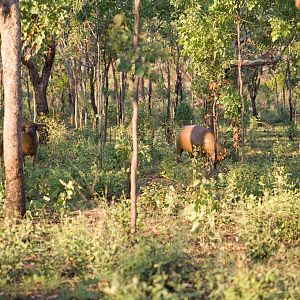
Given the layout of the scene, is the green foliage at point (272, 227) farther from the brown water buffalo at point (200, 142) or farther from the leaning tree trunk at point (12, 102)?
the brown water buffalo at point (200, 142)

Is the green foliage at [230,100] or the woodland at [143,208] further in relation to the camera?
the green foliage at [230,100]

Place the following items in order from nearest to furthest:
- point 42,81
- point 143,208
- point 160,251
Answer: point 160,251 < point 143,208 < point 42,81

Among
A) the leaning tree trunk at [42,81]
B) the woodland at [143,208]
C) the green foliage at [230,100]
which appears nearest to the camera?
the woodland at [143,208]

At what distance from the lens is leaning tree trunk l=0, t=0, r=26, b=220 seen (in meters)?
9.41

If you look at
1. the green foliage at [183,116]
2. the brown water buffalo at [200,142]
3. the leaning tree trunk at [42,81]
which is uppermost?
the leaning tree trunk at [42,81]

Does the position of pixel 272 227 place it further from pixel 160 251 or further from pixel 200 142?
pixel 200 142

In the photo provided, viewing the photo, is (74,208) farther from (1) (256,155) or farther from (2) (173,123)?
(2) (173,123)

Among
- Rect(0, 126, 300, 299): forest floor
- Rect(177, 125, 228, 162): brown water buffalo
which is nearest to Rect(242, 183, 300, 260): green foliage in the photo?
Rect(0, 126, 300, 299): forest floor

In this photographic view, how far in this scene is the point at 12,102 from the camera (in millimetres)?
9531

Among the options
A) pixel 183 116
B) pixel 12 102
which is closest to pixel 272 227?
pixel 12 102

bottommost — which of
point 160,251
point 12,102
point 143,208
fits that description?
point 143,208

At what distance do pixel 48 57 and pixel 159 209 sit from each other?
1220cm

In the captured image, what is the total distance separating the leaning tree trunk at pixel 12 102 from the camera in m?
9.41

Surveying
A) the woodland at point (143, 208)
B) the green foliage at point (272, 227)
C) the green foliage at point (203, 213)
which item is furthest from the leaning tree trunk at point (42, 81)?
the green foliage at point (272, 227)
